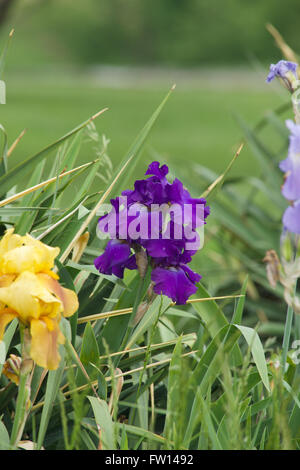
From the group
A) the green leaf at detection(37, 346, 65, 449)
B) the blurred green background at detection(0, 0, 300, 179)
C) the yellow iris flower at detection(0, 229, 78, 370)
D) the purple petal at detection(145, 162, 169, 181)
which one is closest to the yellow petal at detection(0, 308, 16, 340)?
the yellow iris flower at detection(0, 229, 78, 370)

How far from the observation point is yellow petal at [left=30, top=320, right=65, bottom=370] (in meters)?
0.92

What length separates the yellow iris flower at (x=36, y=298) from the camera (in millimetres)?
907

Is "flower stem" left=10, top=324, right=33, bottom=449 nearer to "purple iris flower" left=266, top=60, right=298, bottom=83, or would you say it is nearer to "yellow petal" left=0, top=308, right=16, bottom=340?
"yellow petal" left=0, top=308, right=16, bottom=340

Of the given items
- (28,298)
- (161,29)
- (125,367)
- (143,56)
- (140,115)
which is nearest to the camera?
(28,298)

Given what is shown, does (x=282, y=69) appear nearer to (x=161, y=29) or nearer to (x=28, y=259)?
(x=28, y=259)

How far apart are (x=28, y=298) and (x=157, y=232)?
0.77 feet

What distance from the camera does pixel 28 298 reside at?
0.90m

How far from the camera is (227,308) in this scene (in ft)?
8.14

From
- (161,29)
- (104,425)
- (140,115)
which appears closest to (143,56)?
(161,29)

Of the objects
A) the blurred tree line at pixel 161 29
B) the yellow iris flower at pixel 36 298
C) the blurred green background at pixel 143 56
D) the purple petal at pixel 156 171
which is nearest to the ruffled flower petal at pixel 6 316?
the yellow iris flower at pixel 36 298

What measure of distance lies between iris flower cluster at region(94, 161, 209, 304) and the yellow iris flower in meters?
0.13

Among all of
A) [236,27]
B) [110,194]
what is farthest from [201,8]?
[110,194]

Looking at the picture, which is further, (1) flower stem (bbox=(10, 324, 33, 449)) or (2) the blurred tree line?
(2) the blurred tree line

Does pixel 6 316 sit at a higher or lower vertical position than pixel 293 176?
lower
